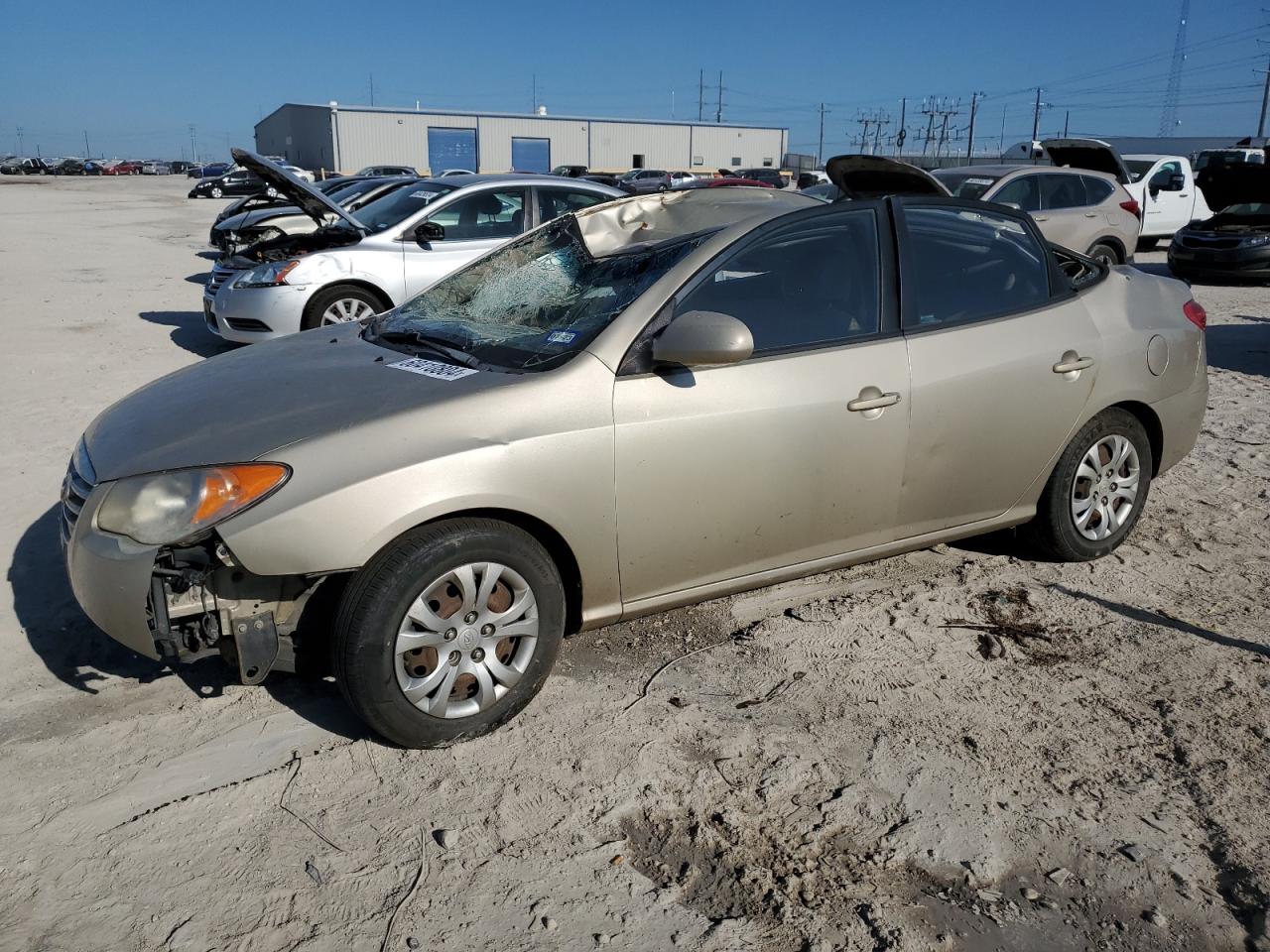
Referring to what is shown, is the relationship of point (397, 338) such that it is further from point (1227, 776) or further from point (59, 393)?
point (59, 393)

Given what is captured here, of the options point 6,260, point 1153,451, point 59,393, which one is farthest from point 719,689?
point 6,260

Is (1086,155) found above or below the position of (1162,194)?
above

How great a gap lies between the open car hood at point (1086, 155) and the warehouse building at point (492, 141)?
54160mm

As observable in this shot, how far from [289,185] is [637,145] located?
221 feet

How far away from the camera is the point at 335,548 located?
115 inches

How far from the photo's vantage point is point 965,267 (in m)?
4.21

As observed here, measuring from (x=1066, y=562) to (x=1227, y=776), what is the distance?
5.56 feet

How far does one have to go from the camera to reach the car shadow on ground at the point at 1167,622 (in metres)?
3.94

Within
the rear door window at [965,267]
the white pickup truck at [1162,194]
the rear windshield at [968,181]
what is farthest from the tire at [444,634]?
the white pickup truck at [1162,194]

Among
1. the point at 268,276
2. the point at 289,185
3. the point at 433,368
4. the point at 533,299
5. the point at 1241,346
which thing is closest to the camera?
the point at 433,368

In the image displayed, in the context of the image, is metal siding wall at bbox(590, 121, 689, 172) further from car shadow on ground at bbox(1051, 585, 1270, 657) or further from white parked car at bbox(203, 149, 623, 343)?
car shadow on ground at bbox(1051, 585, 1270, 657)

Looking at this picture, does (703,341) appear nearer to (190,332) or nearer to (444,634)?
(444,634)

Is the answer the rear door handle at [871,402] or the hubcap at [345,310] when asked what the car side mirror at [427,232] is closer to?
the hubcap at [345,310]

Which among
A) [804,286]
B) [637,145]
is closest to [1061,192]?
[804,286]
